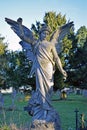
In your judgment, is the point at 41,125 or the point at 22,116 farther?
the point at 22,116

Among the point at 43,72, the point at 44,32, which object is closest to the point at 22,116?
the point at 43,72

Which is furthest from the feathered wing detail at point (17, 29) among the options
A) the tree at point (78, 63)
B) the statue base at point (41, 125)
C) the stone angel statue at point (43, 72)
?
the tree at point (78, 63)

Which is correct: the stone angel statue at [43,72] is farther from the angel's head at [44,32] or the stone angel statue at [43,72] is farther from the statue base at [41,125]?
the statue base at [41,125]

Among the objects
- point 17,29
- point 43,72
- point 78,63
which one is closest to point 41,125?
point 43,72

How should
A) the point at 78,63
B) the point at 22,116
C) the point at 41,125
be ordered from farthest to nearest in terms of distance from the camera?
the point at 78,63, the point at 22,116, the point at 41,125

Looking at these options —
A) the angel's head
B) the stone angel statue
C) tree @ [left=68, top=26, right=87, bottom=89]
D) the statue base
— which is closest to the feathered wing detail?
the stone angel statue

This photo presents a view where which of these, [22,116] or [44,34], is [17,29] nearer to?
[44,34]

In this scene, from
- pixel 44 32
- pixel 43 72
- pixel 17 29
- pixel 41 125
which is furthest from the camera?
pixel 17 29

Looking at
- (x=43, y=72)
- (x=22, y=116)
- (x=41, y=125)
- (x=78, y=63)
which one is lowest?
(x=22, y=116)

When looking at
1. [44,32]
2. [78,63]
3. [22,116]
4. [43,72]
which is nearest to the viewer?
[43,72]

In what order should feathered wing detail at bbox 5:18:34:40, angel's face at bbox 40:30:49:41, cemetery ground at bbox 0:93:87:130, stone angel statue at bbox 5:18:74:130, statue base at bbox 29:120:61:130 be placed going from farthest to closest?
cemetery ground at bbox 0:93:87:130 < feathered wing detail at bbox 5:18:34:40 < angel's face at bbox 40:30:49:41 < stone angel statue at bbox 5:18:74:130 < statue base at bbox 29:120:61:130

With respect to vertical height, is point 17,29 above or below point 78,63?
below

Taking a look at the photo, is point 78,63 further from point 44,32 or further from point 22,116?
point 44,32

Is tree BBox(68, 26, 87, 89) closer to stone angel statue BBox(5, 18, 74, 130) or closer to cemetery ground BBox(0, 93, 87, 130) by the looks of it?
cemetery ground BBox(0, 93, 87, 130)
